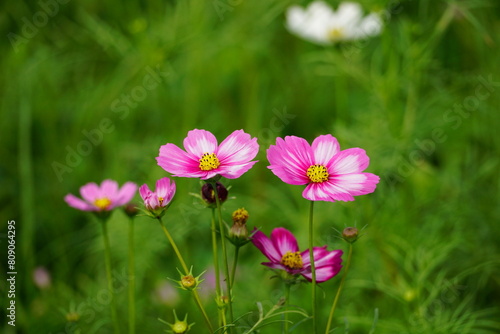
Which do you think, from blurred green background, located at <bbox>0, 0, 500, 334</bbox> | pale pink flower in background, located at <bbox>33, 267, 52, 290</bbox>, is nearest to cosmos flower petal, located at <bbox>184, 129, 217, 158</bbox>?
blurred green background, located at <bbox>0, 0, 500, 334</bbox>

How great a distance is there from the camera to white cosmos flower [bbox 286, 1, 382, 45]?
4.52 feet

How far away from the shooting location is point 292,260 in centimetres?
56

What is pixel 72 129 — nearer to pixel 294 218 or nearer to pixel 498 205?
pixel 294 218

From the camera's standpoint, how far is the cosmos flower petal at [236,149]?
0.54m

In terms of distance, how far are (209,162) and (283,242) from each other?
0.12 meters

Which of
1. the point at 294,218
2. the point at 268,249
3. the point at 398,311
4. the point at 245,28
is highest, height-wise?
the point at 245,28

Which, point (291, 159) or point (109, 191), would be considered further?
point (109, 191)

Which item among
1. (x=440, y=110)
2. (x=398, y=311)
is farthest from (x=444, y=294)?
(x=440, y=110)

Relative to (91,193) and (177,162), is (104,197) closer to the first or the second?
(91,193)

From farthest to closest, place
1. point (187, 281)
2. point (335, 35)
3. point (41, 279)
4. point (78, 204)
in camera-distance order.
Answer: point (335, 35) → point (41, 279) → point (78, 204) → point (187, 281)

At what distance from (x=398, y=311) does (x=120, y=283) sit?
596 millimetres

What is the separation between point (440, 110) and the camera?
1357 mm

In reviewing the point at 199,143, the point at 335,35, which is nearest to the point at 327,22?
the point at 335,35

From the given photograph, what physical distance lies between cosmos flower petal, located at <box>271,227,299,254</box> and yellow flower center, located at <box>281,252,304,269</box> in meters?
0.02
